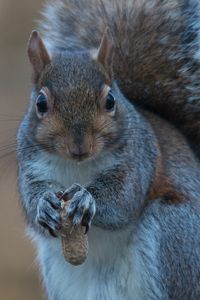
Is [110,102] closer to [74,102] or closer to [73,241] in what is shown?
[74,102]

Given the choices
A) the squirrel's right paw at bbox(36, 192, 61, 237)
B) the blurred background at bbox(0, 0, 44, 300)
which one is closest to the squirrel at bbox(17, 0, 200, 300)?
the squirrel's right paw at bbox(36, 192, 61, 237)

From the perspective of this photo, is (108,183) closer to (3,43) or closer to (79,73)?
(79,73)

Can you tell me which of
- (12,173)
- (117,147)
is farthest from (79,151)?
(12,173)

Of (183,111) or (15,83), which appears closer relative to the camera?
(183,111)

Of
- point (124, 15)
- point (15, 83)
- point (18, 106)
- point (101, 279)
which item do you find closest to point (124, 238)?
point (101, 279)

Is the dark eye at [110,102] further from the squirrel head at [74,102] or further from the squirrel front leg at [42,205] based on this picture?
the squirrel front leg at [42,205]

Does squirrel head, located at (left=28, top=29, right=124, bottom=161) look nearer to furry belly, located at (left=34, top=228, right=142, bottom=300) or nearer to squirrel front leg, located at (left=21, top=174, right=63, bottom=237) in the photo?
squirrel front leg, located at (left=21, top=174, right=63, bottom=237)
